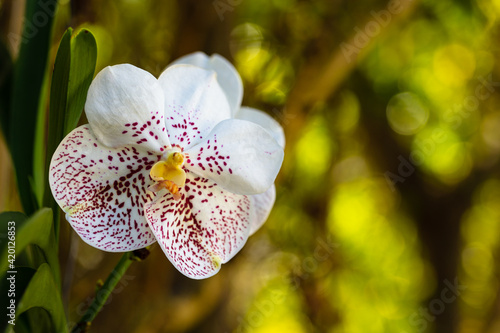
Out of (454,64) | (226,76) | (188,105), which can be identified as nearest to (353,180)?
(454,64)

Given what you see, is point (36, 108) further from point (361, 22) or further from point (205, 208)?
point (361, 22)

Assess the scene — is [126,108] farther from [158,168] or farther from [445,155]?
[445,155]

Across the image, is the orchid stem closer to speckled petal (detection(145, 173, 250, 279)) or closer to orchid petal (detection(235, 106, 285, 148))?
speckled petal (detection(145, 173, 250, 279))

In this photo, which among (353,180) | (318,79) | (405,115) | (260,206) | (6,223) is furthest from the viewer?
(353,180)

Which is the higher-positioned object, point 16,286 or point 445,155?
point 16,286

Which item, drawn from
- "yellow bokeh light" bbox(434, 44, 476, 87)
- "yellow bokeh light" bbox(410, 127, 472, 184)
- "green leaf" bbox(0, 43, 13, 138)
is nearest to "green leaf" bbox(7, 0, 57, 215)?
"green leaf" bbox(0, 43, 13, 138)

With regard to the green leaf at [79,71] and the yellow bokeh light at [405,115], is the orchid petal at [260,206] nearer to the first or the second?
the green leaf at [79,71]

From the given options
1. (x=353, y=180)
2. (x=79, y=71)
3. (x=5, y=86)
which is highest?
(x=79, y=71)
